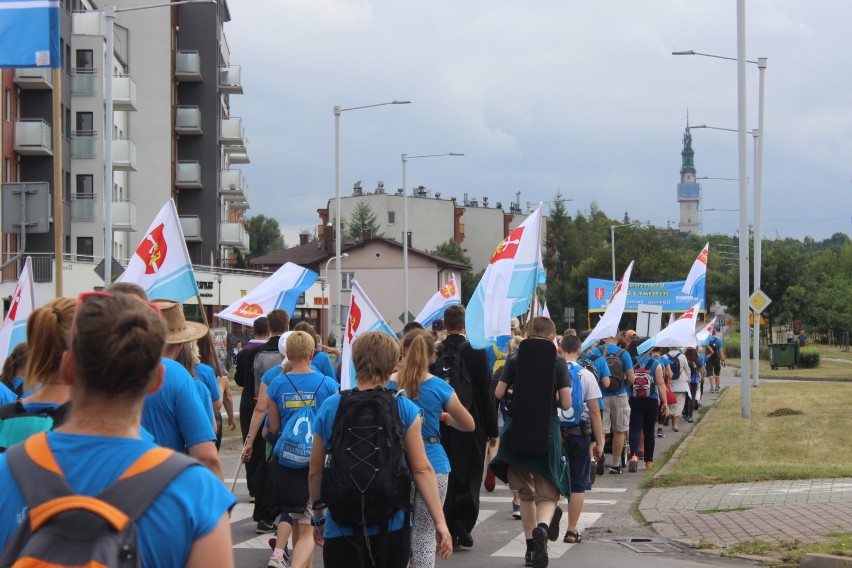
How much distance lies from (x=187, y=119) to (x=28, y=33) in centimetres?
5426

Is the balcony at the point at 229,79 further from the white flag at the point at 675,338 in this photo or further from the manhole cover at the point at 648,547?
the manhole cover at the point at 648,547

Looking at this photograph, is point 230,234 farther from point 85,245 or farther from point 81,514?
point 81,514

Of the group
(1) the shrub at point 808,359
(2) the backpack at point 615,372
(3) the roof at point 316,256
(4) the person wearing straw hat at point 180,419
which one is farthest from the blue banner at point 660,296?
(3) the roof at point 316,256

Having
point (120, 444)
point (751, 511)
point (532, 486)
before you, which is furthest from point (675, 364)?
point (120, 444)

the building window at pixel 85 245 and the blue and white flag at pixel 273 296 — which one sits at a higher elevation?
the building window at pixel 85 245

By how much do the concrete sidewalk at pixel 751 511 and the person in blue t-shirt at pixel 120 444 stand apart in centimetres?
787

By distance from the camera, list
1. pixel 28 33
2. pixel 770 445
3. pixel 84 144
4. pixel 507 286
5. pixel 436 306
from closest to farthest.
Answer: pixel 28 33 → pixel 507 286 → pixel 770 445 → pixel 436 306 → pixel 84 144

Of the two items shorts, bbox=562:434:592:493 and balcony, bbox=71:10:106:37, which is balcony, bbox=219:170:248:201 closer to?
balcony, bbox=71:10:106:37

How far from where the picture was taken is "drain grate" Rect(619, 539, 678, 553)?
32.9ft

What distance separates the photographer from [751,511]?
11.5 meters

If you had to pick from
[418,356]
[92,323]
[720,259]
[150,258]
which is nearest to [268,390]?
[418,356]

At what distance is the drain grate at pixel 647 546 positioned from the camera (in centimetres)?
1004

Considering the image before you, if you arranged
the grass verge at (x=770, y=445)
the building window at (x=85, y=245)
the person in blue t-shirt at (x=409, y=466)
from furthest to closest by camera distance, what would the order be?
the building window at (x=85, y=245), the grass verge at (x=770, y=445), the person in blue t-shirt at (x=409, y=466)

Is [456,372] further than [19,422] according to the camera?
Yes
